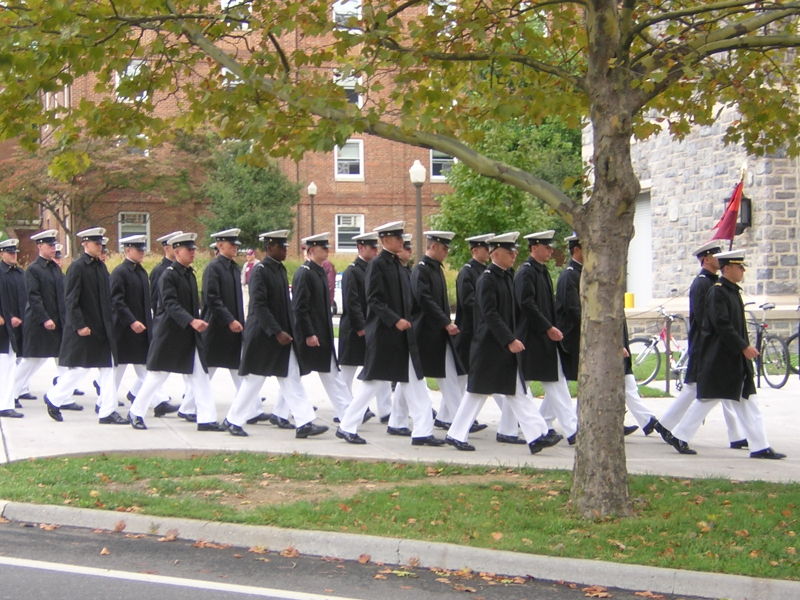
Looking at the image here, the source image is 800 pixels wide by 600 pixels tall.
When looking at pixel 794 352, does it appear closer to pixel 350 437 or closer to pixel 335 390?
pixel 335 390

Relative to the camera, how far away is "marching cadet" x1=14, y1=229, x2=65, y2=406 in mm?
13805

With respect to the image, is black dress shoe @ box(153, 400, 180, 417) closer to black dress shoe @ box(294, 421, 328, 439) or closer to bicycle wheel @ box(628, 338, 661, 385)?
black dress shoe @ box(294, 421, 328, 439)

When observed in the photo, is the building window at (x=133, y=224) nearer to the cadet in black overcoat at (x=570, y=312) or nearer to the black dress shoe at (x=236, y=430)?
the black dress shoe at (x=236, y=430)

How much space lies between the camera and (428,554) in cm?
739

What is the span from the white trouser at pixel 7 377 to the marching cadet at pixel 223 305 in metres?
2.32

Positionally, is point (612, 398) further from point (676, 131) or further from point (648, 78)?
point (676, 131)

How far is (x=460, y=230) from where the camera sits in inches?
1159

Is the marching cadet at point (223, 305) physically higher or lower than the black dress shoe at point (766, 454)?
higher

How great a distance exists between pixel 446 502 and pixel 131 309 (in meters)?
6.06

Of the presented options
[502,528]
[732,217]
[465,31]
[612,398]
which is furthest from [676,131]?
[732,217]

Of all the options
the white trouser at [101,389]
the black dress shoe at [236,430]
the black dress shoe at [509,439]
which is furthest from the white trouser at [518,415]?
the white trouser at [101,389]

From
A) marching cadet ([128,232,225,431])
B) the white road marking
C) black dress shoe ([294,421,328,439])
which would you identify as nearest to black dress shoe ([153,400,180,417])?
marching cadet ([128,232,225,431])

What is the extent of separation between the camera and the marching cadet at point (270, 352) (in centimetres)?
1191

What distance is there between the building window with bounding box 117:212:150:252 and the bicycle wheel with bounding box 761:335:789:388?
106 ft
